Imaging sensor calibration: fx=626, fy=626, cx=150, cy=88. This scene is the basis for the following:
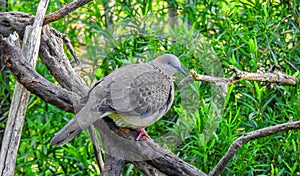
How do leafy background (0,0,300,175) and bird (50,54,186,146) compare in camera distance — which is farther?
leafy background (0,0,300,175)

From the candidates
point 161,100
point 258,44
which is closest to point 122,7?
point 258,44

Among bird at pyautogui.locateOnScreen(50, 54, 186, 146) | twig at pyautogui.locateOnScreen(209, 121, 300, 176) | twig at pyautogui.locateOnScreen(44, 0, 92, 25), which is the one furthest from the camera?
twig at pyautogui.locateOnScreen(44, 0, 92, 25)

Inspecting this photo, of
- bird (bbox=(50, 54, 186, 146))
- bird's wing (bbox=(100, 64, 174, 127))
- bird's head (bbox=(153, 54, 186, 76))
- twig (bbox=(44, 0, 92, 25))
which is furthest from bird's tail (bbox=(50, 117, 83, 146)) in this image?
twig (bbox=(44, 0, 92, 25))

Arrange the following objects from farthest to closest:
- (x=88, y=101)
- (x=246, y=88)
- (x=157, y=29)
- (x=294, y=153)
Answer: (x=246, y=88) < (x=294, y=153) < (x=157, y=29) < (x=88, y=101)

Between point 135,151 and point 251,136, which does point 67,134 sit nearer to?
point 135,151

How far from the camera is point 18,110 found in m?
2.36

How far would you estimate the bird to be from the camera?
6.20ft

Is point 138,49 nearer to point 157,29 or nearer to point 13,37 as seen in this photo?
point 157,29

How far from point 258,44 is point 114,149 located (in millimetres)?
966

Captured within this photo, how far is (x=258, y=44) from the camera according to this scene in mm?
2715

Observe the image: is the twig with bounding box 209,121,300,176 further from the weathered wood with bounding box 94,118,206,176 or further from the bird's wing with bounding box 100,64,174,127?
the bird's wing with bounding box 100,64,174,127

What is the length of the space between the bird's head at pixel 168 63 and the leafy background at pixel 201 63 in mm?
197

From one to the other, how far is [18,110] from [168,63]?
0.65 m

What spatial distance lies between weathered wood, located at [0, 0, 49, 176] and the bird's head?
0.54 meters
